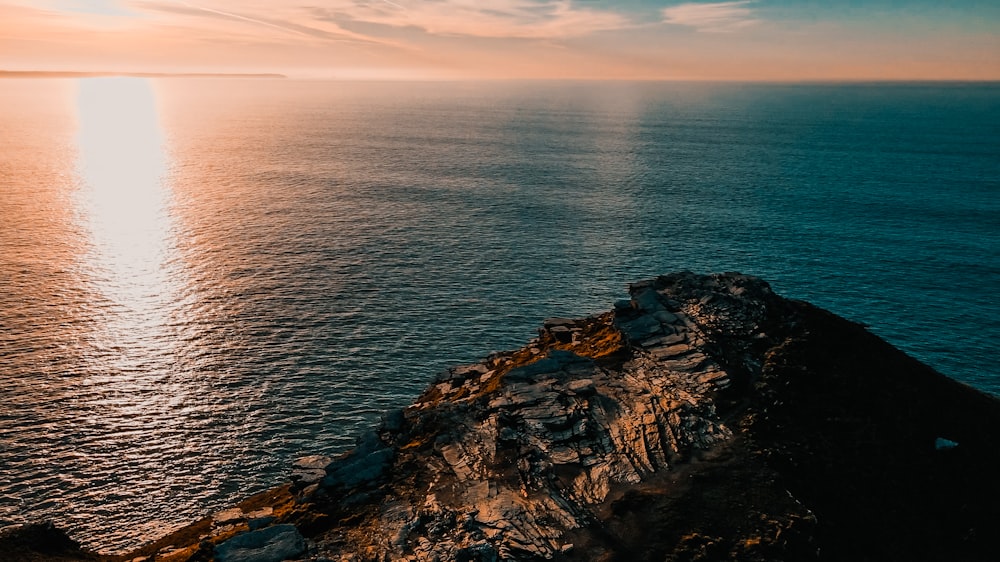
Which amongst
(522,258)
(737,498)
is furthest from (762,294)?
(522,258)

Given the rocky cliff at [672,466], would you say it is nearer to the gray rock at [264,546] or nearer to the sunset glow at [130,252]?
the gray rock at [264,546]

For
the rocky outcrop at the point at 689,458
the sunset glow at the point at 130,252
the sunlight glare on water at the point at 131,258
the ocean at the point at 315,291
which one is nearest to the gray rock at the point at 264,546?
the rocky outcrop at the point at 689,458

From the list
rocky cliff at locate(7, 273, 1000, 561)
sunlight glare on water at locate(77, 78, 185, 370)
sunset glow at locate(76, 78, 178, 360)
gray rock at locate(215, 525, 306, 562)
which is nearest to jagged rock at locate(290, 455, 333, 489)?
rocky cliff at locate(7, 273, 1000, 561)

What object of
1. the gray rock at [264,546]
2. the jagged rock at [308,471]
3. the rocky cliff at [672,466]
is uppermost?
the rocky cliff at [672,466]

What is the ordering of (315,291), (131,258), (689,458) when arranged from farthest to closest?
(131,258) < (315,291) < (689,458)

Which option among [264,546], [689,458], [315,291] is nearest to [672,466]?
[689,458]

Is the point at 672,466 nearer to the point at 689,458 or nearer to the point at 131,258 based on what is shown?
the point at 689,458
